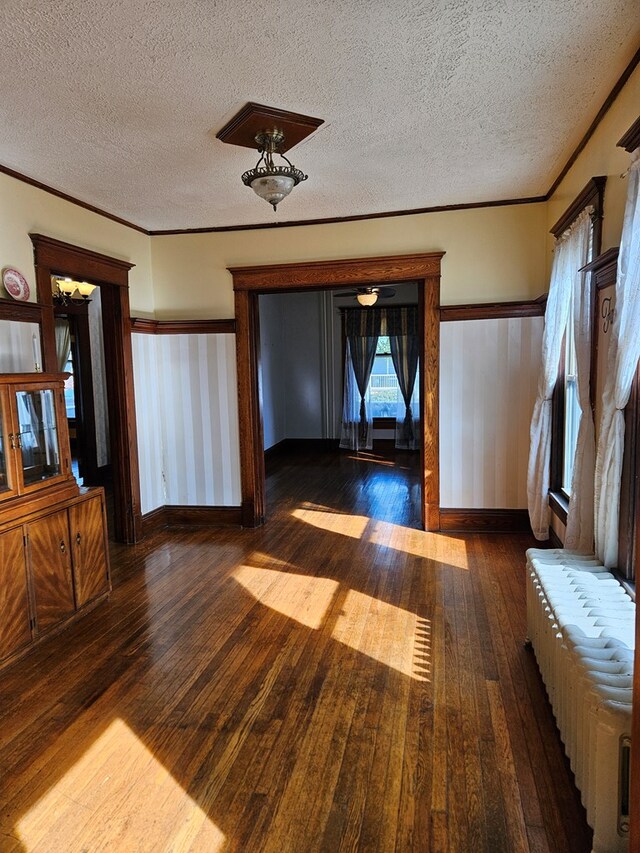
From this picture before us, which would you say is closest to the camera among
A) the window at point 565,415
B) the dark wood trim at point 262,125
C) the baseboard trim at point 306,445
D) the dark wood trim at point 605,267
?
the dark wood trim at point 605,267

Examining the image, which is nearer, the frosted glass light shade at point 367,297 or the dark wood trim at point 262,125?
the dark wood trim at point 262,125

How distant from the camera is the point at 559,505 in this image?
4.08m

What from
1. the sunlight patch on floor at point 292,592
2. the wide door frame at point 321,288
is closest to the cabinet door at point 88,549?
the sunlight patch on floor at point 292,592

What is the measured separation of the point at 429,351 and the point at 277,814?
12.7 ft

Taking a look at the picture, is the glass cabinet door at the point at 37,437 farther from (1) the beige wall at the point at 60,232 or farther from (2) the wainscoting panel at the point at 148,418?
(2) the wainscoting panel at the point at 148,418

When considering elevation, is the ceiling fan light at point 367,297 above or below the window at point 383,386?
above

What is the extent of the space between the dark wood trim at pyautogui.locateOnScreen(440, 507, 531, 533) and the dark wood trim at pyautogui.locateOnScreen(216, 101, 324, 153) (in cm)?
344

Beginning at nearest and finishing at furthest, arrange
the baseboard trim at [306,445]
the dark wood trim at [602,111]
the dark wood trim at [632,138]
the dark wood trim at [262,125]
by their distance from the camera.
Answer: the dark wood trim at [632,138], the dark wood trim at [602,111], the dark wood trim at [262,125], the baseboard trim at [306,445]

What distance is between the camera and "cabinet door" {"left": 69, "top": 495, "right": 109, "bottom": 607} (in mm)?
3541

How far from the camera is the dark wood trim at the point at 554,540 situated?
4186mm

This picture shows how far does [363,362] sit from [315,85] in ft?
24.3

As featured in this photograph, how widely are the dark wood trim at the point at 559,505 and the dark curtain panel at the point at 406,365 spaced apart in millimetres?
5393

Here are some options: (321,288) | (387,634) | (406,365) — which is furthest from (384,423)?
(387,634)

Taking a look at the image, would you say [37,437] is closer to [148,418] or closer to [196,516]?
[148,418]
